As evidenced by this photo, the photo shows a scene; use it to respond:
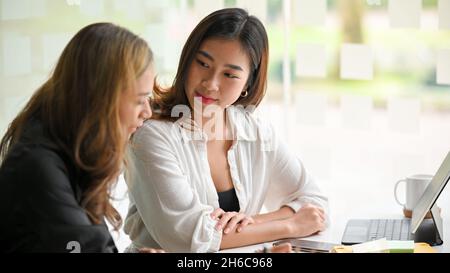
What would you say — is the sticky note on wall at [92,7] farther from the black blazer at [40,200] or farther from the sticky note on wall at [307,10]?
the black blazer at [40,200]

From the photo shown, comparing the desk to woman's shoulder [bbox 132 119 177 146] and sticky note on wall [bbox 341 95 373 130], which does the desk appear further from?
sticky note on wall [bbox 341 95 373 130]

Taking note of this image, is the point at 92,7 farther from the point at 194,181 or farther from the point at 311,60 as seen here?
the point at 194,181

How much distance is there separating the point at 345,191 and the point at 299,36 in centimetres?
100

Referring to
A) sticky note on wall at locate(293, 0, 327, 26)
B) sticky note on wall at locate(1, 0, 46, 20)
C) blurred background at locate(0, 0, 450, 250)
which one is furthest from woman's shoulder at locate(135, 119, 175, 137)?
sticky note on wall at locate(293, 0, 327, 26)

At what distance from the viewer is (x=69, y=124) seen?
1.65 m

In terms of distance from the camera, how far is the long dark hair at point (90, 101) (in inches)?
64.8

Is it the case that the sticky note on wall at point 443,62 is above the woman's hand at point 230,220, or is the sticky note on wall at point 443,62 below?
above

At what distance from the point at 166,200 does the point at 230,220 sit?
7.2 inches

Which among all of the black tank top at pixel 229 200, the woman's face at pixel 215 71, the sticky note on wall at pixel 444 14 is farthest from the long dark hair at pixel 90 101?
the sticky note on wall at pixel 444 14

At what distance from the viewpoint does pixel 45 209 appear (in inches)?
64.3

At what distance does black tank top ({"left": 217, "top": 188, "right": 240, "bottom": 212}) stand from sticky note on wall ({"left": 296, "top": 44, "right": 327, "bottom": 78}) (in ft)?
6.84

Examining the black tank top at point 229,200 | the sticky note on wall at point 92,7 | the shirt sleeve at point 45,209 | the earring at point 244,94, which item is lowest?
the black tank top at point 229,200

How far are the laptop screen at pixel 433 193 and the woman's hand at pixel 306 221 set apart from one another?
255 mm
